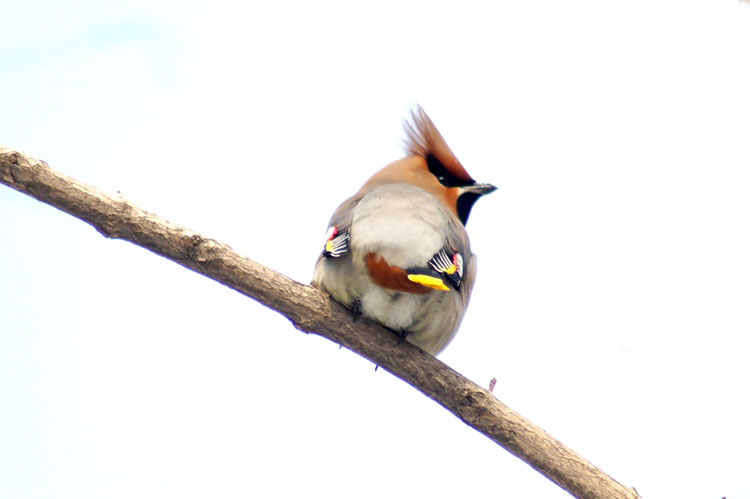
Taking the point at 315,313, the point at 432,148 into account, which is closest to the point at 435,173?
the point at 432,148

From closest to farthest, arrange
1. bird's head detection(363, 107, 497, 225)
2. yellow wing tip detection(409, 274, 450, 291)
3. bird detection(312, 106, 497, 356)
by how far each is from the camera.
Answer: yellow wing tip detection(409, 274, 450, 291)
bird detection(312, 106, 497, 356)
bird's head detection(363, 107, 497, 225)

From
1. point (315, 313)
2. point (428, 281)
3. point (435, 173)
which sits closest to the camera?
point (428, 281)

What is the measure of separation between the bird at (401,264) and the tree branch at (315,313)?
83 millimetres

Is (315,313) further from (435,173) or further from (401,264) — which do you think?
(435,173)

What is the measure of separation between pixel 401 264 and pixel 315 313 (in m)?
0.37

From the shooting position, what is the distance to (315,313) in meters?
2.89

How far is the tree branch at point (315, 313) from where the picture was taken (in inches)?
106

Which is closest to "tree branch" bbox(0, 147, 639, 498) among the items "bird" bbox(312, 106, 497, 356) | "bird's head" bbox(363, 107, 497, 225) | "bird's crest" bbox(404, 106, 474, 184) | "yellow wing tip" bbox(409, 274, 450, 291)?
"bird" bbox(312, 106, 497, 356)

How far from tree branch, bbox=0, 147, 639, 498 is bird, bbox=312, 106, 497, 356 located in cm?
8

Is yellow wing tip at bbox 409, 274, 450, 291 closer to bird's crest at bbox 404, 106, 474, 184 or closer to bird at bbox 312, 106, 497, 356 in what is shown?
bird at bbox 312, 106, 497, 356

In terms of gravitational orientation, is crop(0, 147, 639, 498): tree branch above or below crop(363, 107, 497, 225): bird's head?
below

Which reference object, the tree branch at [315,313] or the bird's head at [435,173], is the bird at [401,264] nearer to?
the tree branch at [315,313]

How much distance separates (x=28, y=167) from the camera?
104 inches

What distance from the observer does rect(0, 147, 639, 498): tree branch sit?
2.69 m
